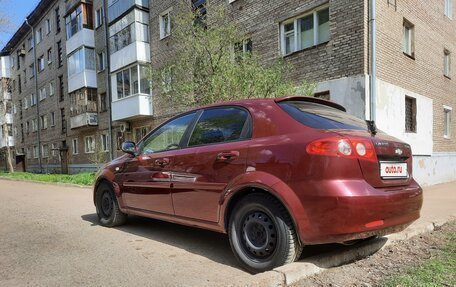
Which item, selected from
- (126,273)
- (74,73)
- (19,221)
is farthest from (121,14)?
(126,273)

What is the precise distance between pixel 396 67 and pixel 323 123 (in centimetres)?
947

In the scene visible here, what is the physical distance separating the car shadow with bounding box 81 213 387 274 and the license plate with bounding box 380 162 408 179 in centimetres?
91

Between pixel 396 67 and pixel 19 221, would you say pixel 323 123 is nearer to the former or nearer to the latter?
pixel 19 221

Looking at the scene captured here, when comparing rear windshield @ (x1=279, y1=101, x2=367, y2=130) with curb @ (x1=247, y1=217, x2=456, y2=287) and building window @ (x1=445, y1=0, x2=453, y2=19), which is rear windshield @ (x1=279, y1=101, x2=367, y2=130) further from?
building window @ (x1=445, y1=0, x2=453, y2=19)

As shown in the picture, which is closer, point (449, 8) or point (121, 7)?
point (449, 8)

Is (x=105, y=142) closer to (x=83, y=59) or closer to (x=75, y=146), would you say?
(x=75, y=146)

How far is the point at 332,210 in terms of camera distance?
3.26 metres

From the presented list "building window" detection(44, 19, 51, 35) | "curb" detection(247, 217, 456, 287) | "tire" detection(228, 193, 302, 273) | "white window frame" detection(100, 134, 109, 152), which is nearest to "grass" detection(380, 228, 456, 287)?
"curb" detection(247, 217, 456, 287)

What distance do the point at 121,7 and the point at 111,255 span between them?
18.8 metres

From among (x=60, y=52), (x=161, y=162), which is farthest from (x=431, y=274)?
(x=60, y=52)

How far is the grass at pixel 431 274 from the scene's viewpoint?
3.28 meters

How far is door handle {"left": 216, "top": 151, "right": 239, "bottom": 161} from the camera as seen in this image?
395 centimetres

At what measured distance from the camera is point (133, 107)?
1955cm

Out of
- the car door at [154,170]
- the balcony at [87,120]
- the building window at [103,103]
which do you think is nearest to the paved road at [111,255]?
the car door at [154,170]
